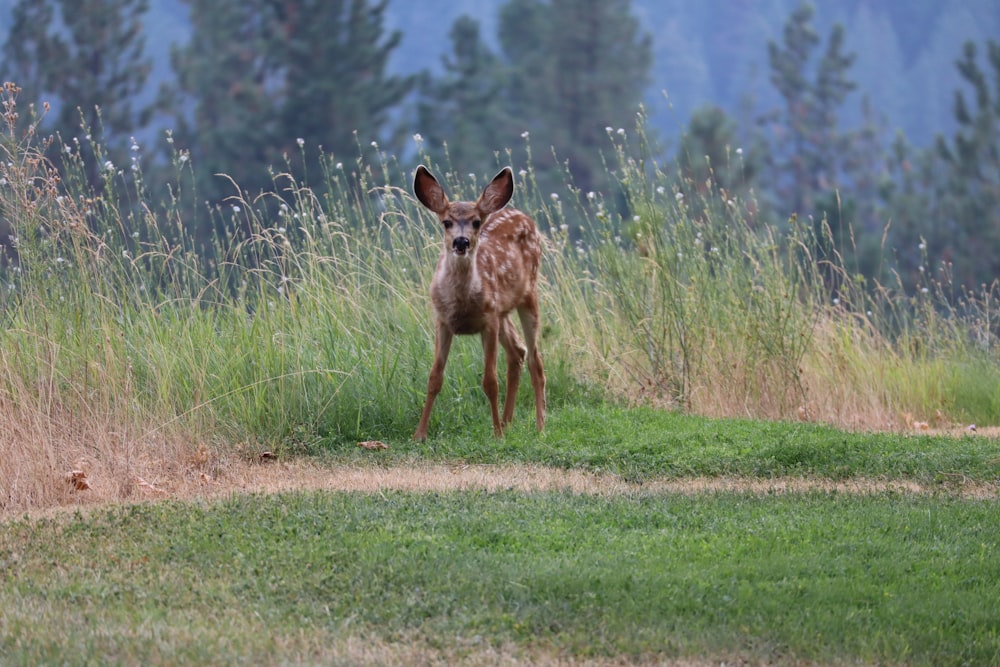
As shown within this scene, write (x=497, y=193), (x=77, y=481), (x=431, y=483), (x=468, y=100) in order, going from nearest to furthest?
(x=77, y=481) → (x=431, y=483) → (x=497, y=193) → (x=468, y=100)

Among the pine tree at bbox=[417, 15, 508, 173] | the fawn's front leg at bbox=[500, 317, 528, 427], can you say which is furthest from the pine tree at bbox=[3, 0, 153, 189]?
the fawn's front leg at bbox=[500, 317, 528, 427]

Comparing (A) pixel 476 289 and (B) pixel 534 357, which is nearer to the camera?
(A) pixel 476 289

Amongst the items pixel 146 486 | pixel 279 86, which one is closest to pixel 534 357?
pixel 146 486

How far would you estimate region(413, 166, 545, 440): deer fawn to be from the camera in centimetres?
843

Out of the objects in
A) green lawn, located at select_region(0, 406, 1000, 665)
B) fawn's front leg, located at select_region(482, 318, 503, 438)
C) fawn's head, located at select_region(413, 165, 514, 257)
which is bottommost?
green lawn, located at select_region(0, 406, 1000, 665)

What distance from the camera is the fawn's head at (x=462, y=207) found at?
8328mm

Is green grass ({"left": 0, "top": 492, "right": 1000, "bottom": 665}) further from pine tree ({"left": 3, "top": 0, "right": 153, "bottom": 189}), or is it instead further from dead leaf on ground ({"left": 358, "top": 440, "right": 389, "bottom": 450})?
pine tree ({"left": 3, "top": 0, "right": 153, "bottom": 189})

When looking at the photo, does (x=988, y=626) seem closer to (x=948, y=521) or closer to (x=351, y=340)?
(x=948, y=521)

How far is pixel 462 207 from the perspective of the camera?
8383 mm

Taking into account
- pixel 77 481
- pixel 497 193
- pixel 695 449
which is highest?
pixel 497 193

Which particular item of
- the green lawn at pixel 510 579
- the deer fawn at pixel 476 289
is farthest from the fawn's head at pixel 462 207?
the green lawn at pixel 510 579

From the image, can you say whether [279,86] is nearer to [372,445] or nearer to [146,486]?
[372,445]

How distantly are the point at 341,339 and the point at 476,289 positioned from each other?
51.1 inches

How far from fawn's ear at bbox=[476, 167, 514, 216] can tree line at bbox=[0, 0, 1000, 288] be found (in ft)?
63.2
